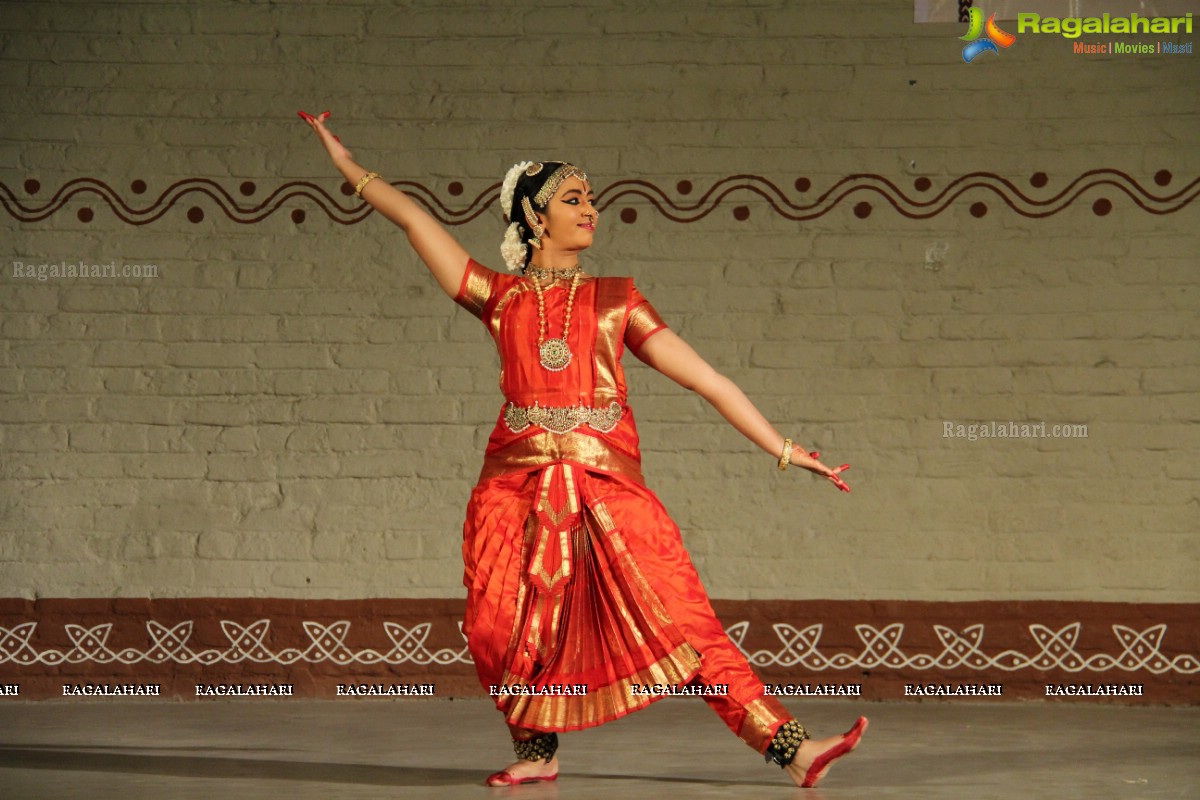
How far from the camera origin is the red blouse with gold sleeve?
369cm

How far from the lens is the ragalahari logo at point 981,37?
17.6 feet

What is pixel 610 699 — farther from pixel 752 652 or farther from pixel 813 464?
pixel 752 652

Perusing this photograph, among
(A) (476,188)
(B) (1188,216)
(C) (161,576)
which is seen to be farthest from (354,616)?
(B) (1188,216)

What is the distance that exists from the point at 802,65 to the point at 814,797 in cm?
279

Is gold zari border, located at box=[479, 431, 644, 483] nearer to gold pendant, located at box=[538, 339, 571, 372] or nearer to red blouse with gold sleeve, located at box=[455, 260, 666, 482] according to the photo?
Answer: red blouse with gold sleeve, located at box=[455, 260, 666, 482]

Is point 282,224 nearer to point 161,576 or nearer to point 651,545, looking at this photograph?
point 161,576

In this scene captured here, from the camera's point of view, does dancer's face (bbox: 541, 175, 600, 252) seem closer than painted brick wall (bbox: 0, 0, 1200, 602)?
Yes

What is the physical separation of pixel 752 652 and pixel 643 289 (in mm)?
1292

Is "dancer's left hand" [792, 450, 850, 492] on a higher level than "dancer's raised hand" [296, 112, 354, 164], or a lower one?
lower

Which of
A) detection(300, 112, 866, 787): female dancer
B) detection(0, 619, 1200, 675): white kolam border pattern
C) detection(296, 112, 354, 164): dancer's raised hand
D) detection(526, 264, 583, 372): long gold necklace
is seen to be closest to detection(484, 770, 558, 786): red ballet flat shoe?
detection(300, 112, 866, 787): female dancer

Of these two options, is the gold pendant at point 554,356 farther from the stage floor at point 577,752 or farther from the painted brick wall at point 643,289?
the painted brick wall at point 643,289


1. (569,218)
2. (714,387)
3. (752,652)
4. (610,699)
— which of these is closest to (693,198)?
(752,652)

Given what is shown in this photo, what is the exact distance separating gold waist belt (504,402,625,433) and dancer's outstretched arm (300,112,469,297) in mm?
359

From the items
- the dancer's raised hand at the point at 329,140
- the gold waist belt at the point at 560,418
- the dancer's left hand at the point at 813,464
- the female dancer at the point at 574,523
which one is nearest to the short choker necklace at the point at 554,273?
the female dancer at the point at 574,523
